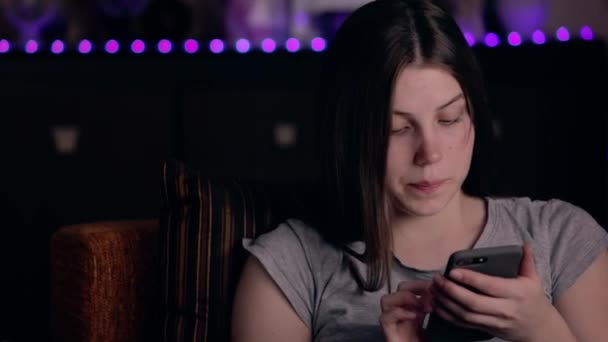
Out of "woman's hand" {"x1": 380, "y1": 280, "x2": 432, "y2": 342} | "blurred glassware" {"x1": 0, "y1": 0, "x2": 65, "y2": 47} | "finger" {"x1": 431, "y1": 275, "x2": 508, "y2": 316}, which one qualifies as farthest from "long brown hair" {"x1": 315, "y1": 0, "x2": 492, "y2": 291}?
"blurred glassware" {"x1": 0, "y1": 0, "x2": 65, "y2": 47}

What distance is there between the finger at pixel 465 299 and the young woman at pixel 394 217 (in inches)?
3.5

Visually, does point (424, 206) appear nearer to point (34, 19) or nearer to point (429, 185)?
point (429, 185)

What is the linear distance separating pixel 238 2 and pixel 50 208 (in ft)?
2.82

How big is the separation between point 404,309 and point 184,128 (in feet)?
5.06

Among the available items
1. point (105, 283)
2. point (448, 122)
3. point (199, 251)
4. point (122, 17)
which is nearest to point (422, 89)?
point (448, 122)

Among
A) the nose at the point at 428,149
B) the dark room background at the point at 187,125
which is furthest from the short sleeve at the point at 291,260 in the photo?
the dark room background at the point at 187,125

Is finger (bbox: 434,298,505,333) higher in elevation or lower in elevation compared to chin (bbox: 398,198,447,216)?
lower

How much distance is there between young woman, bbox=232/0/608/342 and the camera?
53.2 inches

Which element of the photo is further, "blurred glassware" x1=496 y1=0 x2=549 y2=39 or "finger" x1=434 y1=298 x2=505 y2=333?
"blurred glassware" x1=496 y1=0 x2=549 y2=39

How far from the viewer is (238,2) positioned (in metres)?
2.95

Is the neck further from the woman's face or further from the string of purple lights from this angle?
the string of purple lights

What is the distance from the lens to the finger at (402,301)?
4.07 feet

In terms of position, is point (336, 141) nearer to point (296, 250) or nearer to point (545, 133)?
point (296, 250)

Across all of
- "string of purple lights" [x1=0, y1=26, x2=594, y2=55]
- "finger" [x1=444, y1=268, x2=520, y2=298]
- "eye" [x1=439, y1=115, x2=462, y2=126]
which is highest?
"string of purple lights" [x1=0, y1=26, x2=594, y2=55]
